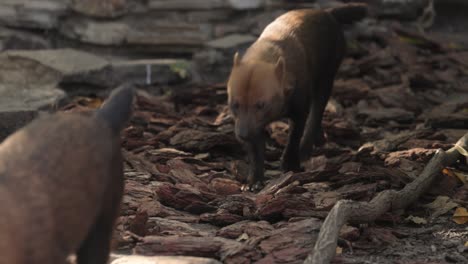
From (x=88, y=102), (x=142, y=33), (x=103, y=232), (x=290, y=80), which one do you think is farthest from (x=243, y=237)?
(x=142, y=33)

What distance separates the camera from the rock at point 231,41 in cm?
945

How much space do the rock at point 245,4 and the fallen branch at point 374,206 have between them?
356cm

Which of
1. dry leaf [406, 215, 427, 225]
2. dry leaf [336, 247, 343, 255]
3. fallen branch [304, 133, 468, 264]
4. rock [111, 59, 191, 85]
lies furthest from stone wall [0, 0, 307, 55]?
dry leaf [336, 247, 343, 255]

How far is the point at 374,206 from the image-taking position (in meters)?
5.60

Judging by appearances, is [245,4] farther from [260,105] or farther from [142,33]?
[260,105]

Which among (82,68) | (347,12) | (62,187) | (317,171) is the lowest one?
(317,171)

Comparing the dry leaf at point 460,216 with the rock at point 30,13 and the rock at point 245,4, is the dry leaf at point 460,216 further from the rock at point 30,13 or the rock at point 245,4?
the rock at point 30,13

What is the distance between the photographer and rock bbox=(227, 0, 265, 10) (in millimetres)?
9680

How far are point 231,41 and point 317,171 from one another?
321cm

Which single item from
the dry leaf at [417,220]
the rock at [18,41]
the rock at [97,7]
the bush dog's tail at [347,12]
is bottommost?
the dry leaf at [417,220]

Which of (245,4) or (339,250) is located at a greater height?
(245,4)

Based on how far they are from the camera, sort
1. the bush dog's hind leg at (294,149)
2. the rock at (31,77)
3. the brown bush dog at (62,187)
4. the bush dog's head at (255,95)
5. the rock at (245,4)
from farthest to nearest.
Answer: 1. the rock at (245,4)
2. the rock at (31,77)
3. the bush dog's hind leg at (294,149)
4. the bush dog's head at (255,95)
5. the brown bush dog at (62,187)

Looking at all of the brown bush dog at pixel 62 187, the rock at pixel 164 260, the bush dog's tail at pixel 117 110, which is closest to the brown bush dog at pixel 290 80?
the rock at pixel 164 260

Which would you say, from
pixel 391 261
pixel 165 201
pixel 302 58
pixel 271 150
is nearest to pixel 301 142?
pixel 271 150
